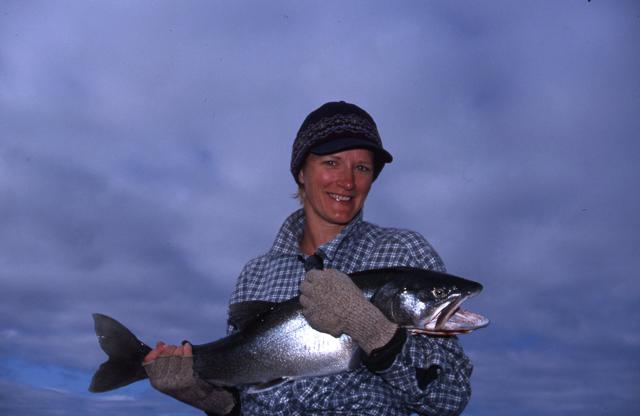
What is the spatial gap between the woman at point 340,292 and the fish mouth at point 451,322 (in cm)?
12

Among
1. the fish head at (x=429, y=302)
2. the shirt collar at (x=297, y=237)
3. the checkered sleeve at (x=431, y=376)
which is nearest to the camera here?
the checkered sleeve at (x=431, y=376)

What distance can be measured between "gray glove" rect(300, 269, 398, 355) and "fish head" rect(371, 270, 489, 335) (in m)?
0.23

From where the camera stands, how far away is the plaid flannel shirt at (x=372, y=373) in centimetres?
479

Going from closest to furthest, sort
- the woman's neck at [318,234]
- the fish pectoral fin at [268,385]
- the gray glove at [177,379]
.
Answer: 1. the fish pectoral fin at [268,385]
2. the gray glove at [177,379]
3. the woman's neck at [318,234]

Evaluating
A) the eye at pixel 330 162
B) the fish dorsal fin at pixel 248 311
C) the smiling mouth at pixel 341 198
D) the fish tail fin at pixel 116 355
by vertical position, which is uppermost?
the eye at pixel 330 162

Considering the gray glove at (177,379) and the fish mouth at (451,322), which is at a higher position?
the fish mouth at (451,322)

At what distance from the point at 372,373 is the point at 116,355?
242 centimetres

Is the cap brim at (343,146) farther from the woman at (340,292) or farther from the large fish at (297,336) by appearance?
the large fish at (297,336)

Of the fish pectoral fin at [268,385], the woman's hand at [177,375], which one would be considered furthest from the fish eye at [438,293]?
the woman's hand at [177,375]

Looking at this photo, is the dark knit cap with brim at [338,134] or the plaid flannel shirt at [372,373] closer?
the plaid flannel shirt at [372,373]

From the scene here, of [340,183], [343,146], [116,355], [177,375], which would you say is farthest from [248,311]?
[343,146]

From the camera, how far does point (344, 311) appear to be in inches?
182

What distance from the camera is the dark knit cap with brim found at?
591 centimetres

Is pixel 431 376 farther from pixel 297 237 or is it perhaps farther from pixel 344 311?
pixel 297 237
